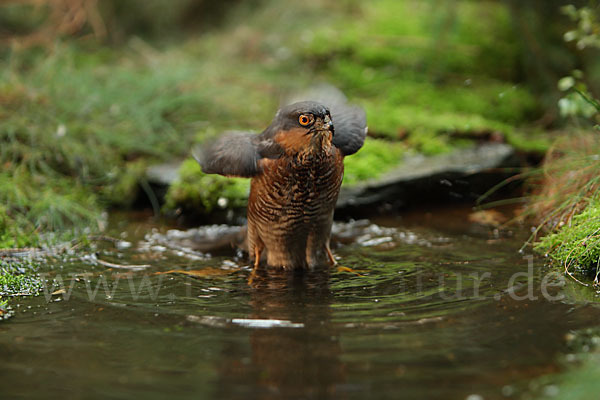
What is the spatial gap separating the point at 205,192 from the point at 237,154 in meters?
1.43

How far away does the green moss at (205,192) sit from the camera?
18.3 ft

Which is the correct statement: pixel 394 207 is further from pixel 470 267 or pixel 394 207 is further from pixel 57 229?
pixel 57 229

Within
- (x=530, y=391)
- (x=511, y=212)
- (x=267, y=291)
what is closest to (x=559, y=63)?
(x=511, y=212)

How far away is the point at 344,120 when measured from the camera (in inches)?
185

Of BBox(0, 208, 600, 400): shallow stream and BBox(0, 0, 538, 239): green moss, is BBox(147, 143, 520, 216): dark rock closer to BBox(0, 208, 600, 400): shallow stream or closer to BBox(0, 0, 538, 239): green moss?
BBox(0, 0, 538, 239): green moss

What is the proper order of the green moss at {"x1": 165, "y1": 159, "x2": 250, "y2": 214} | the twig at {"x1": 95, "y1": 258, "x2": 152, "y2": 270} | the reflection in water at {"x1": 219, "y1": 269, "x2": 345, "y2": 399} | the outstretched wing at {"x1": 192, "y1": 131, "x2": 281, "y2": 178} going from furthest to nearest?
1. the green moss at {"x1": 165, "y1": 159, "x2": 250, "y2": 214}
2. the twig at {"x1": 95, "y1": 258, "x2": 152, "y2": 270}
3. the outstretched wing at {"x1": 192, "y1": 131, "x2": 281, "y2": 178}
4. the reflection in water at {"x1": 219, "y1": 269, "x2": 345, "y2": 399}

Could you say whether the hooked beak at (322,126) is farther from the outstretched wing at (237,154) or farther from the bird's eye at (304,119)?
the outstretched wing at (237,154)

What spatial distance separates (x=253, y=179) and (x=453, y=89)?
4283 millimetres

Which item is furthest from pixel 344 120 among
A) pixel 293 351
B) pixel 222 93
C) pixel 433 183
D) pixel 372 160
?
pixel 222 93

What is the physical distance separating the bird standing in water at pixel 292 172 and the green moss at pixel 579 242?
1475 mm

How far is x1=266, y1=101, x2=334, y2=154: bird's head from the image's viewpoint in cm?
390

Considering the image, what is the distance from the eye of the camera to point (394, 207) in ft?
19.0

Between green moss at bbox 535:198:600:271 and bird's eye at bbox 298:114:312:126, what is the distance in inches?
69.7

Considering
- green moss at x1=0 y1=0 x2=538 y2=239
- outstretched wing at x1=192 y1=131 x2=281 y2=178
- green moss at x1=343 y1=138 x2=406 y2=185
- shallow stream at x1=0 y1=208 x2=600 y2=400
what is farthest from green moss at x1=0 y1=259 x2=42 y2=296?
green moss at x1=343 y1=138 x2=406 y2=185
